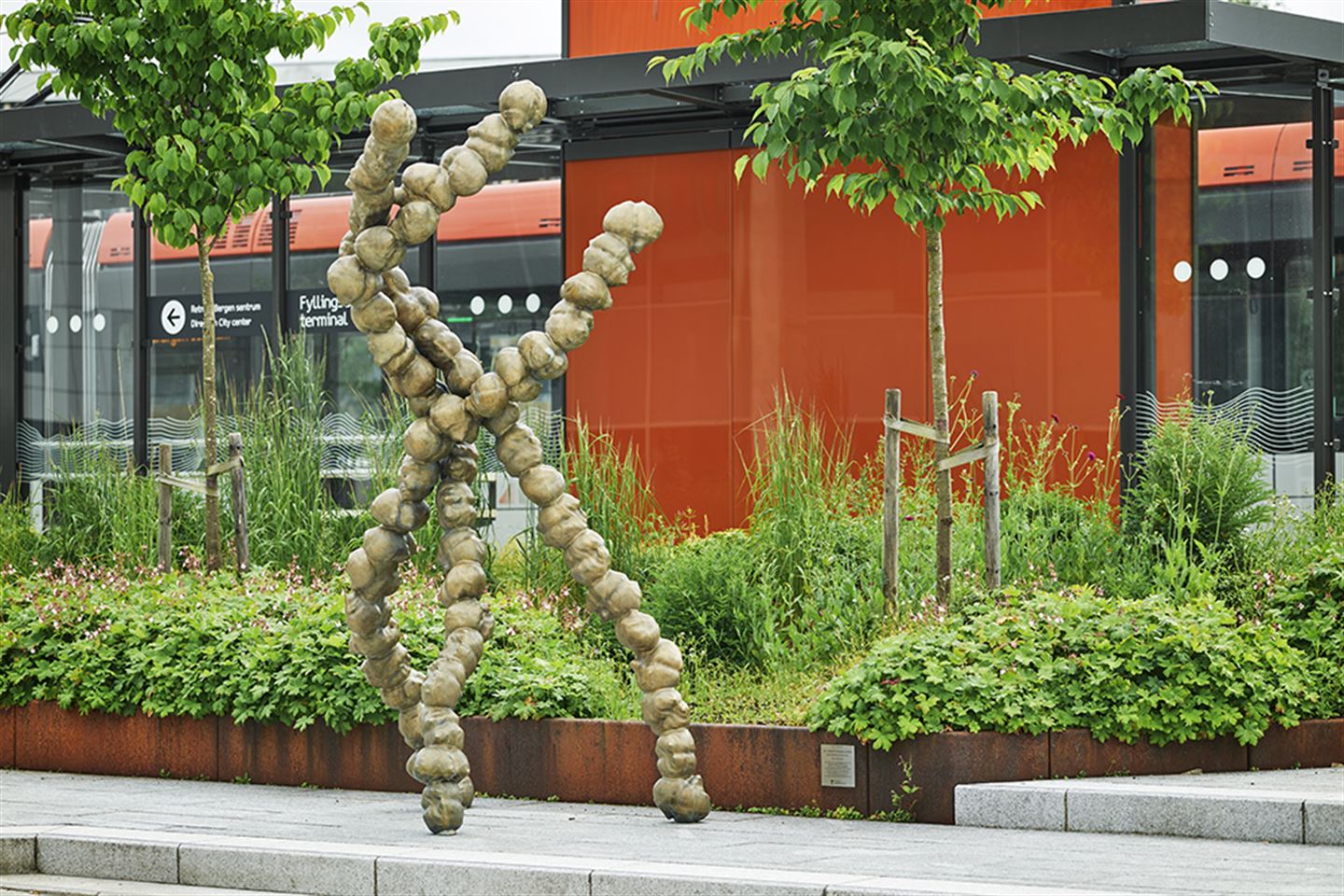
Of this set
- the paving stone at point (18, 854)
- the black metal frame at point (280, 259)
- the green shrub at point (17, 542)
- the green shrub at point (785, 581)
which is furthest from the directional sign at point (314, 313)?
the paving stone at point (18, 854)

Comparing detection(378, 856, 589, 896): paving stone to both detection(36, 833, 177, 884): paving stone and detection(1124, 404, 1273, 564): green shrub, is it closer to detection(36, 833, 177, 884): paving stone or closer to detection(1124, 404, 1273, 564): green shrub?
detection(36, 833, 177, 884): paving stone

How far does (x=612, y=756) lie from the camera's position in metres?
8.48

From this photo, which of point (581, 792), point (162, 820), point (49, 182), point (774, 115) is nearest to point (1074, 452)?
point (774, 115)

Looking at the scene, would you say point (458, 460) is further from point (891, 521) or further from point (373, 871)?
point (891, 521)

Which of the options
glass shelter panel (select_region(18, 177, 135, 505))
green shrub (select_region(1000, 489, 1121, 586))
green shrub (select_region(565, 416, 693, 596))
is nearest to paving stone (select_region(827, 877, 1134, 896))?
green shrub (select_region(1000, 489, 1121, 586))

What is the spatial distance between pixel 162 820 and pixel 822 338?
686cm

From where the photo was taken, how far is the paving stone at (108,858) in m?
7.27

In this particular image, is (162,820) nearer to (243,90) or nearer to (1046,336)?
(243,90)

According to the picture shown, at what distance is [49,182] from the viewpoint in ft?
55.5

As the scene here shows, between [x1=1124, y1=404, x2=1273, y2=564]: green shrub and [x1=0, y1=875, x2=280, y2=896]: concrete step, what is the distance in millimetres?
5259

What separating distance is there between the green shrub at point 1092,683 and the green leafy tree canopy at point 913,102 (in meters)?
2.33

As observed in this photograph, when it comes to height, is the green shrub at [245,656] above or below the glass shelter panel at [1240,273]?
below

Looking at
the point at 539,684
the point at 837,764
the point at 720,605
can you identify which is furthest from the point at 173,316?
the point at 837,764

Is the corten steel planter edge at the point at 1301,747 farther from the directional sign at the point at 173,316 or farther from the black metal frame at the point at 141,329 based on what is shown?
the directional sign at the point at 173,316
